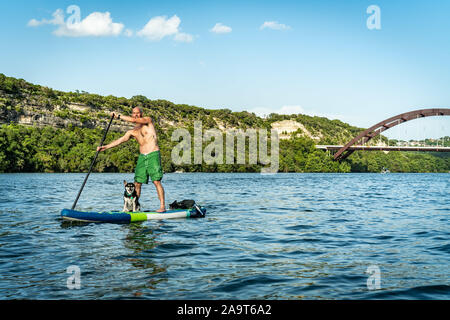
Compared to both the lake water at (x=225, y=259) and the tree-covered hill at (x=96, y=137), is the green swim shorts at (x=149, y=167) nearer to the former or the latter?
the lake water at (x=225, y=259)

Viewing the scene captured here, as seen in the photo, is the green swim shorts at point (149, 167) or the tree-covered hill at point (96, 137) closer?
the green swim shorts at point (149, 167)

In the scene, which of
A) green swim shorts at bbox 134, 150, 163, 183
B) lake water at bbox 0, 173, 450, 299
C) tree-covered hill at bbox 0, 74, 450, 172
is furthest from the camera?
tree-covered hill at bbox 0, 74, 450, 172

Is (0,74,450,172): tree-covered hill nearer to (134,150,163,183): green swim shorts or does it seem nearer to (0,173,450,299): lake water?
(134,150,163,183): green swim shorts

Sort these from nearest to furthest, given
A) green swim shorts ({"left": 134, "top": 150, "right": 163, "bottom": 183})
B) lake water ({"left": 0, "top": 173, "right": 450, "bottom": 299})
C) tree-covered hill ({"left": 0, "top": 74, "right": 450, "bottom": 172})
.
Answer: 1. lake water ({"left": 0, "top": 173, "right": 450, "bottom": 299})
2. green swim shorts ({"left": 134, "top": 150, "right": 163, "bottom": 183})
3. tree-covered hill ({"left": 0, "top": 74, "right": 450, "bottom": 172})

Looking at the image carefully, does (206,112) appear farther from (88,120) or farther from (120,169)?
(120,169)

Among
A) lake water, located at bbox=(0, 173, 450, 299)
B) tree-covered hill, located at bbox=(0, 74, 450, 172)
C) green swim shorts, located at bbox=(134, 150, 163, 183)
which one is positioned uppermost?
tree-covered hill, located at bbox=(0, 74, 450, 172)

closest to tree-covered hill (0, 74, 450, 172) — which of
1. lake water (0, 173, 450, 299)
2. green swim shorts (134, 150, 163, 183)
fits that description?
green swim shorts (134, 150, 163, 183)

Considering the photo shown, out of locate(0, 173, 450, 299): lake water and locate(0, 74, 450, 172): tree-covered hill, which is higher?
locate(0, 74, 450, 172): tree-covered hill

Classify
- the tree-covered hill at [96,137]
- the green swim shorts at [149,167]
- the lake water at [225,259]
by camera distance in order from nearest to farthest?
the lake water at [225,259] < the green swim shorts at [149,167] < the tree-covered hill at [96,137]

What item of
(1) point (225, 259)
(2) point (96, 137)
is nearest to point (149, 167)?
(1) point (225, 259)

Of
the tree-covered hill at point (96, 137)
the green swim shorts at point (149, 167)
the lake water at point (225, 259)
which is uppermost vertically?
the tree-covered hill at point (96, 137)

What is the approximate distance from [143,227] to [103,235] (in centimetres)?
145

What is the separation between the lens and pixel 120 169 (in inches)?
3228

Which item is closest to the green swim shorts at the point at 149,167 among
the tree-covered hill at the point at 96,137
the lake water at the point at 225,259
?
the lake water at the point at 225,259
